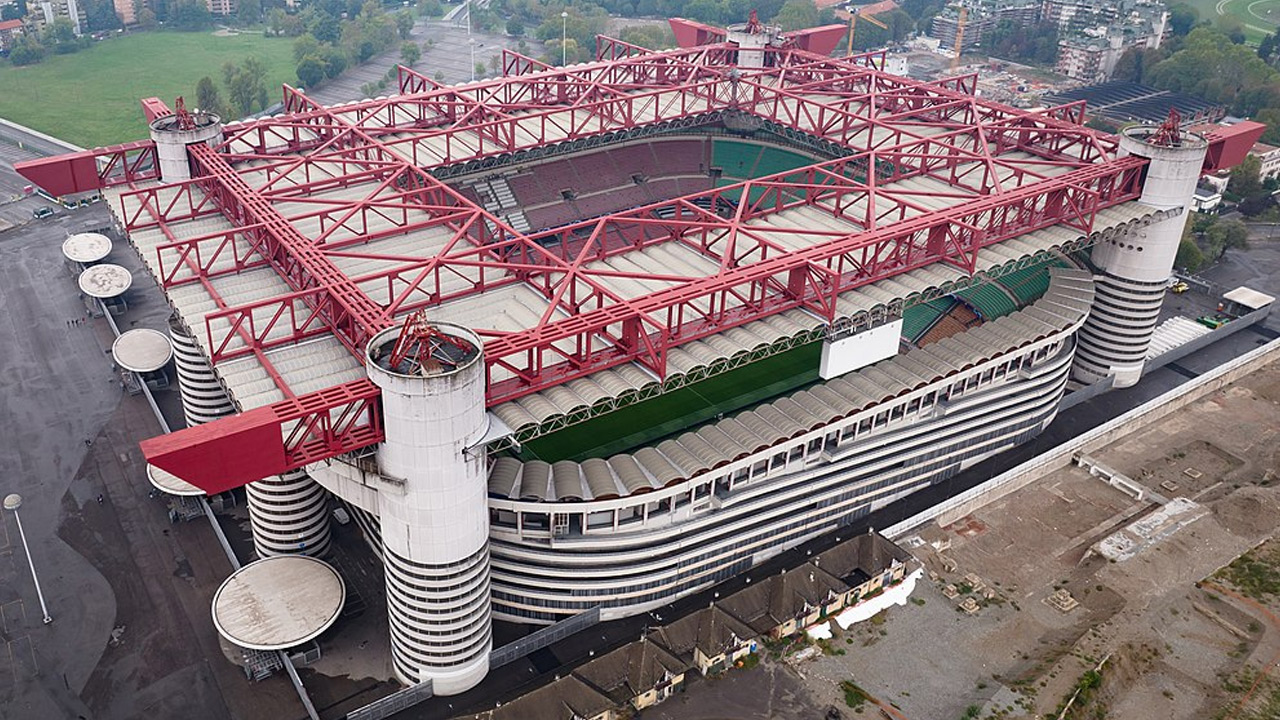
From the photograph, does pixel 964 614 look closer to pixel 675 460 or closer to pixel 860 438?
pixel 860 438

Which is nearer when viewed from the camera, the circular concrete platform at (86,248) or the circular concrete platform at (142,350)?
the circular concrete platform at (142,350)

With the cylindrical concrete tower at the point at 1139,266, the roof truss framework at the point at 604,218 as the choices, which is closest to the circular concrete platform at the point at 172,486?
the roof truss framework at the point at 604,218

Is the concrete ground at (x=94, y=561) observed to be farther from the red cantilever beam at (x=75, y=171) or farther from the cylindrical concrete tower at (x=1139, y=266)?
the cylindrical concrete tower at (x=1139, y=266)

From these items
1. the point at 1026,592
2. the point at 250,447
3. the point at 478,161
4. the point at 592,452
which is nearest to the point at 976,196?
the point at 1026,592

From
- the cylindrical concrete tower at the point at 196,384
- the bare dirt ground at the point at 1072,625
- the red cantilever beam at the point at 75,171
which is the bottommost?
the bare dirt ground at the point at 1072,625

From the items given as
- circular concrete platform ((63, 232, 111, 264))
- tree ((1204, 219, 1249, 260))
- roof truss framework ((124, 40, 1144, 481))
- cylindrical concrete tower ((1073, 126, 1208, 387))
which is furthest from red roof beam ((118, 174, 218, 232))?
tree ((1204, 219, 1249, 260))

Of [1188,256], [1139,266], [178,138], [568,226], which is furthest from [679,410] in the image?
[1188,256]
